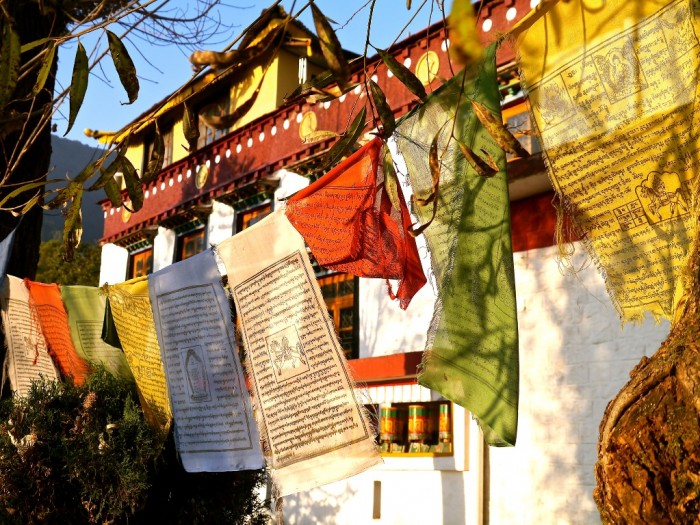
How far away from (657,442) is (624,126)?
119 centimetres

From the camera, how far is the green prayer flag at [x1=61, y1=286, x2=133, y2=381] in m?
6.18

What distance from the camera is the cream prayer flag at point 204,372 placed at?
4.64m

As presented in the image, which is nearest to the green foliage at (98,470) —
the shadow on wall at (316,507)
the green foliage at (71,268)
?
the shadow on wall at (316,507)

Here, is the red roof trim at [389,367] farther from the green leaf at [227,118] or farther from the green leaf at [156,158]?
the green leaf at [227,118]

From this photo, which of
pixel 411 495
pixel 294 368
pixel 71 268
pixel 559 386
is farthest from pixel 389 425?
pixel 71 268

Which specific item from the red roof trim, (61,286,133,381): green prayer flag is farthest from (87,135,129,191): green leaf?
the red roof trim

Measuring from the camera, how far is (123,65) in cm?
255

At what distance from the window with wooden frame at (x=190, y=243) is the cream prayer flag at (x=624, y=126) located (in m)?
9.65

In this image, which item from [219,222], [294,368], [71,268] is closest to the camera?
[294,368]

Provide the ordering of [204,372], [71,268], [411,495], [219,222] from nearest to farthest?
[204,372] < [411,495] < [219,222] < [71,268]

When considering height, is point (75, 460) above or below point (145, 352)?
below

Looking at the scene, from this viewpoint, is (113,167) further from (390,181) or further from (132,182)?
(390,181)

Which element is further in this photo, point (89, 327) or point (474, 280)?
point (89, 327)

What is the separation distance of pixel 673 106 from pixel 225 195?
9.25 m
